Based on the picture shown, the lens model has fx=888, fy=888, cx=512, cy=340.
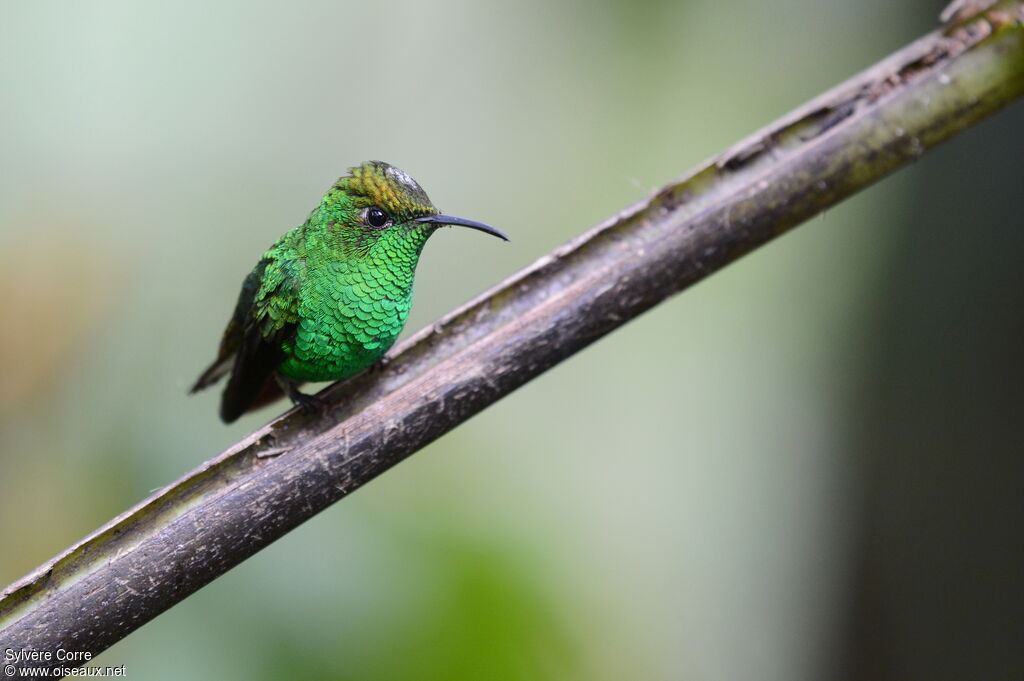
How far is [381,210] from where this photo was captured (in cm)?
136

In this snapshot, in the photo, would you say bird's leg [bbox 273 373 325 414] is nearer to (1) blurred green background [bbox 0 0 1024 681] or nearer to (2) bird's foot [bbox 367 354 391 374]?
(2) bird's foot [bbox 367 354 391 374]

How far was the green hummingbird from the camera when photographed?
1.39 m

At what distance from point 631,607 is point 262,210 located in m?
1.83

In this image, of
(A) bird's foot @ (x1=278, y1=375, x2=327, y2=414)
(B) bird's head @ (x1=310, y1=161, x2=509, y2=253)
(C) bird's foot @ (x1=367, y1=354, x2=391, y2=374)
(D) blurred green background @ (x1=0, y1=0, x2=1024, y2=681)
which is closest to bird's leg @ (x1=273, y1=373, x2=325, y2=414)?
(A) bird's foot @ (x1=278, y1=375, x2=327, y2=414)

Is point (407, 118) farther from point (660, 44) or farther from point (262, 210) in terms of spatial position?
point (660, 44)

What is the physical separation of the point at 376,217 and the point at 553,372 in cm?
187

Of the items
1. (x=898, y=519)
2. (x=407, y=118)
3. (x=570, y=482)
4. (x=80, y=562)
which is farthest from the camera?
(x=570, y=482)

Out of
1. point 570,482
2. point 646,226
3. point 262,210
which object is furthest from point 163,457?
point 646,226

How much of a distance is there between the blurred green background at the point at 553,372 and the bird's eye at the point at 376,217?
74 cm

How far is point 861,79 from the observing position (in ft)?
4.66

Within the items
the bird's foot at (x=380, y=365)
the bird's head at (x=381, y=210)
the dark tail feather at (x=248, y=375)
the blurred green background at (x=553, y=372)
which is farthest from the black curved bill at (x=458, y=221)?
the blurred green background at (x=553, y=372)

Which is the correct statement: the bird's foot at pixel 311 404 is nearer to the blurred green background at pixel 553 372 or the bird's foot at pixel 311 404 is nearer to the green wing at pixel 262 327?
the green wing at pixel 262 327

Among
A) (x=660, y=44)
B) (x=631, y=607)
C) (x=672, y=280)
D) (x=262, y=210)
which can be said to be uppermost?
(x=660, y=44)

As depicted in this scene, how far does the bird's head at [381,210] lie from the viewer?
4.25 feet
